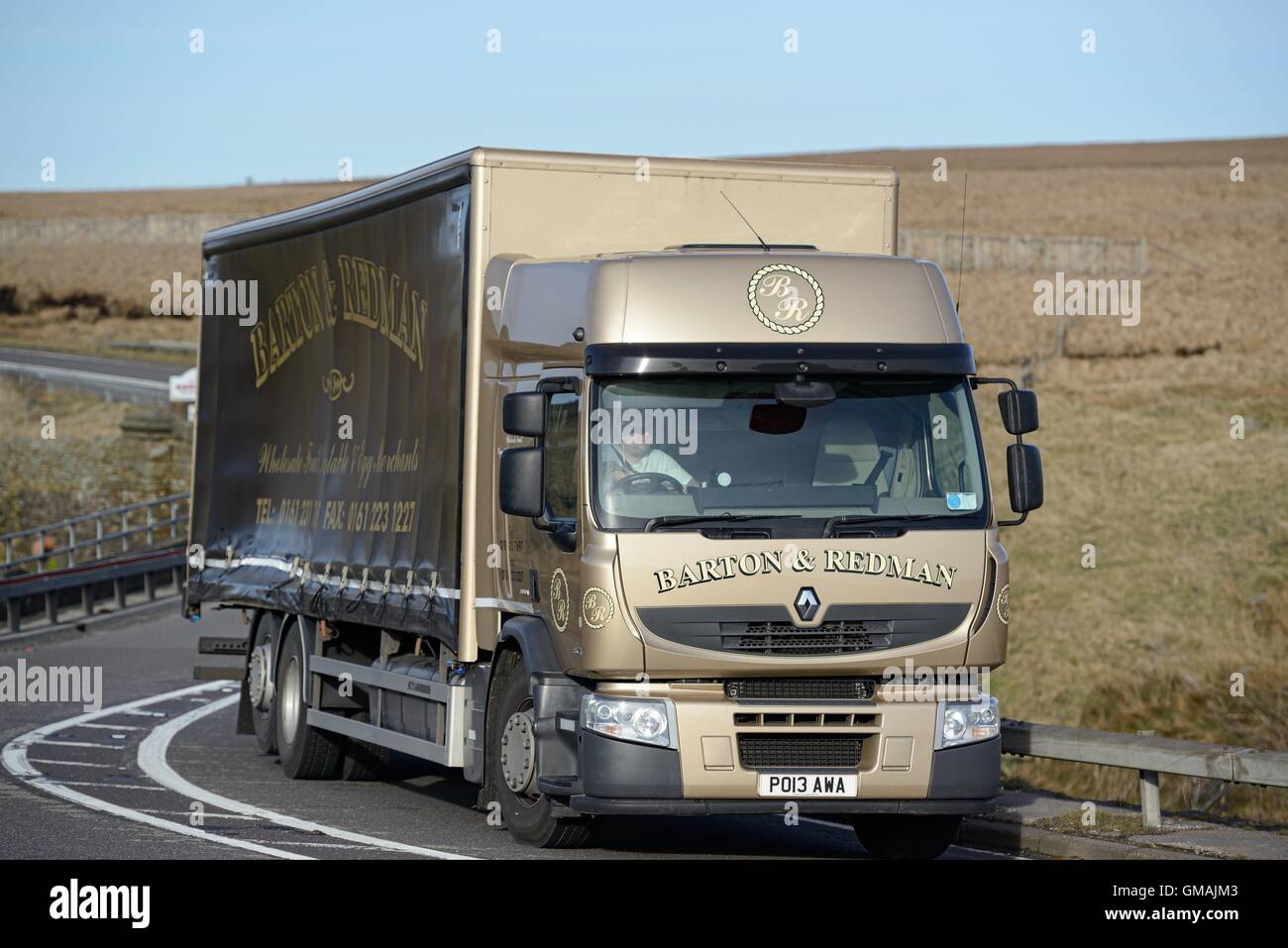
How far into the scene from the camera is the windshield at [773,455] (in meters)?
9.97

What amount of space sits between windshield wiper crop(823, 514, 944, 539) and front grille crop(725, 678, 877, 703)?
766mm

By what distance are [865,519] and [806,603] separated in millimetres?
591

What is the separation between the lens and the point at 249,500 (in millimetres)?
15945

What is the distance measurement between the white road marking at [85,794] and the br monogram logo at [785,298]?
3793 mm

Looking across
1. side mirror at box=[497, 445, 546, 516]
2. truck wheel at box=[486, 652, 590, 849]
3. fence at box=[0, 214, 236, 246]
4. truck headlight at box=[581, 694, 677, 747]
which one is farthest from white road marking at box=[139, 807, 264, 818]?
fence at box=[0, 214, 236, 246]

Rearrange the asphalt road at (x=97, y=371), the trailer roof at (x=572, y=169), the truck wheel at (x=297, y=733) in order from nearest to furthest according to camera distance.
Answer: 1. the trailer roof at (x=572, y=169)
2. the truck wheel at (x=297, y=733)
3. the asphalt road at (x=97, y=371)

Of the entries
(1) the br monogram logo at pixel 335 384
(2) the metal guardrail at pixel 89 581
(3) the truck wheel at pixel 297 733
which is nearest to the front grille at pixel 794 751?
(1) the br monogram logo at pixel 335 384

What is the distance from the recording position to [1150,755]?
11.2m

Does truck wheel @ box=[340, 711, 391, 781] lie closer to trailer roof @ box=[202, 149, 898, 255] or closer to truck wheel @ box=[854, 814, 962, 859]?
trailer roof @ box=[202, 149, 898, 255]

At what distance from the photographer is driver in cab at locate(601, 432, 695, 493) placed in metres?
9.99

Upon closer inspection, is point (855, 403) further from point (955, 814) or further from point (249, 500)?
point (249, 500)

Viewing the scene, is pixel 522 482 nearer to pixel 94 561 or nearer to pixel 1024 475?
pixel 1024 475

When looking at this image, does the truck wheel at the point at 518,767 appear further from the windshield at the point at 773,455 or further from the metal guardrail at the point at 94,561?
the metal guardrail at the point at 94,561
